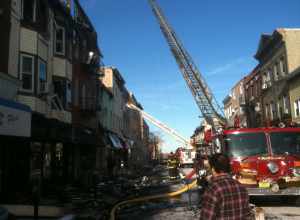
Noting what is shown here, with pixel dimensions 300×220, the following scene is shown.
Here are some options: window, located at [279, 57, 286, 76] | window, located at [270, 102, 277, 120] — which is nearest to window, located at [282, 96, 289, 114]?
window, located at [279, 57, 286, 76]

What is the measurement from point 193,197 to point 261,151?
4.63 m

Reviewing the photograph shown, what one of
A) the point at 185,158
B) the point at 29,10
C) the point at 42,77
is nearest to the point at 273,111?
the point at 185,158

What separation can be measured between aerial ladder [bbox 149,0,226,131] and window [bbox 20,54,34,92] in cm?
1493

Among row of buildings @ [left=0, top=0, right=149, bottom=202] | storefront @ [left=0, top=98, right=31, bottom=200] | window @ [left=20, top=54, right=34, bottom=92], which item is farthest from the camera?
window @ [left=20, top=54, right=34, bottom=92]

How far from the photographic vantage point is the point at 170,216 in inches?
431

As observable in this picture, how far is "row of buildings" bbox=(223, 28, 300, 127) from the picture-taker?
29.1 m

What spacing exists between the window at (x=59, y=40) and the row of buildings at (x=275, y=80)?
11.6 meters

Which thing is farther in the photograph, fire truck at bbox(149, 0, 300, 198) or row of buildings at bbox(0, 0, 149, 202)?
row of buildings at bbox(0, 0, 149, 202)

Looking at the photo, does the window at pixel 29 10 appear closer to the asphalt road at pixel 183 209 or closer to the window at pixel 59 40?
the window at pixel 59 40

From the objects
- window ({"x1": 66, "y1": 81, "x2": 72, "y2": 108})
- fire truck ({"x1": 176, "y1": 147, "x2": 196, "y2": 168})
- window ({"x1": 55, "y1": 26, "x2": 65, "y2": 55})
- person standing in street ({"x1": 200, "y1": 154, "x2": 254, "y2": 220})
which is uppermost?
window ({"x1": 55, "y1": 26, "x2": 65, "y2": 55})

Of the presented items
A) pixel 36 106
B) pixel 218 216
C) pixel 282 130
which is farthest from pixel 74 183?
pixel 218 216

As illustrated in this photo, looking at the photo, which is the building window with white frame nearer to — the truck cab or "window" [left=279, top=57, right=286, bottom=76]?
the truck cab

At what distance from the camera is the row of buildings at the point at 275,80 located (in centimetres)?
2911

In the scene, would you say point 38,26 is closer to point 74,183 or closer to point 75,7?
point 75,7
